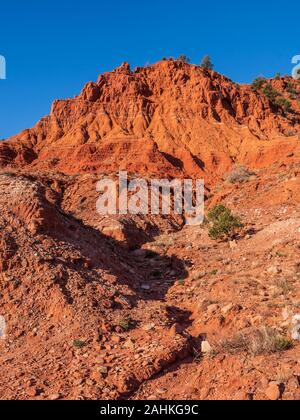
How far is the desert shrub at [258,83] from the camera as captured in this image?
1846 inches

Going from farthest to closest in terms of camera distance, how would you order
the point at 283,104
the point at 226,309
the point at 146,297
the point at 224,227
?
the point at 283,104 → the point at 224,227 → the point at 146,297 → the point at 226,309

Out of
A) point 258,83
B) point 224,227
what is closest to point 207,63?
point 258,83

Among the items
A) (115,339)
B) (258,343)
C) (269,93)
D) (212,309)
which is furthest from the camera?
(269,93)

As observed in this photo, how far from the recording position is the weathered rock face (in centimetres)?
2880

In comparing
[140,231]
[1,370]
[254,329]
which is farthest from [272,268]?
[140,231]

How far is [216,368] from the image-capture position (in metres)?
6.26

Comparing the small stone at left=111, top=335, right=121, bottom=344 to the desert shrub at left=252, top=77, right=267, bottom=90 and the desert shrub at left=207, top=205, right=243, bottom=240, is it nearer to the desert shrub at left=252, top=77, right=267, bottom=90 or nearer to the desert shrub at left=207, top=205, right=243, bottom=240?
the desert shrub at left=207, top=205, right=243, bottom=240

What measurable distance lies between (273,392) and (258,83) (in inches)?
1836

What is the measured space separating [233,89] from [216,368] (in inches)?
1380

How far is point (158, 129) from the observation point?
32500 mm

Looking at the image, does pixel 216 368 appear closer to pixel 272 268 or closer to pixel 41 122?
pixel 272 268

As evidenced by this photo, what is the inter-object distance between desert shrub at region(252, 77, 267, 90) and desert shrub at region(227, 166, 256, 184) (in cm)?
2287

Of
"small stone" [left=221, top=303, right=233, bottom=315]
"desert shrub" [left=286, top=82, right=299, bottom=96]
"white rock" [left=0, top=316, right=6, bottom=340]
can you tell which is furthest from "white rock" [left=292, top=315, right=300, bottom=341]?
"desert shrub" [left=286, top=82, right=299, bottom=96]

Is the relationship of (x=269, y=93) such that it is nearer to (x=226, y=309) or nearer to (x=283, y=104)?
(x=283, y=104)
